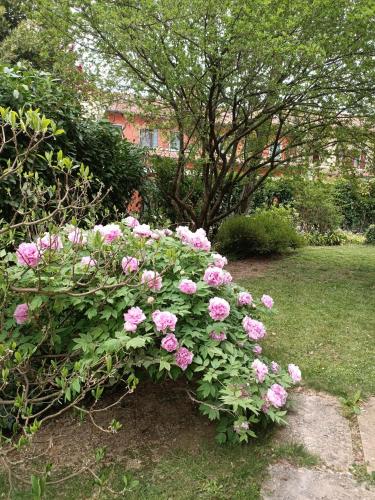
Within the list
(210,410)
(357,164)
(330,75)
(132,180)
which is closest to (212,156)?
(132,180)

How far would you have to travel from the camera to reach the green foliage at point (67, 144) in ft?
12.2

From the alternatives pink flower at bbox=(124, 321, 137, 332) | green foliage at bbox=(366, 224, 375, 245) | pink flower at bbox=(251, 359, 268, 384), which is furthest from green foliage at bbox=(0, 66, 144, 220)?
green foliage at bbox=(366, 224, 375, 245)

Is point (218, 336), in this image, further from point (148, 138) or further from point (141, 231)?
point (148, 138)

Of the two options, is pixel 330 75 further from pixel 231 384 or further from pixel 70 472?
pixel 70 472

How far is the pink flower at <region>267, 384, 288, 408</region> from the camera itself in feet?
7.75

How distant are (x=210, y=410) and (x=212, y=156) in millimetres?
5213

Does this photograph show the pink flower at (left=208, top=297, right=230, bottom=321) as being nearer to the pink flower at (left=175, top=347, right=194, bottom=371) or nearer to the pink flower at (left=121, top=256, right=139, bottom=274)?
the pink flower at (left=175, top=347, right=194, bottom=371)

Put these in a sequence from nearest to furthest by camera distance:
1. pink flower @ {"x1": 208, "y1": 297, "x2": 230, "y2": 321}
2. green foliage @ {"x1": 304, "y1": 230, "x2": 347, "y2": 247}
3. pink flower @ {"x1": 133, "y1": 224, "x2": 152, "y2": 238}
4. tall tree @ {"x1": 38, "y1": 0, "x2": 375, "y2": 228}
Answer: pink flower @ {"x1": 208, "y1": 297, "x2": 230, "y2": 321} < pink flower @ {"x1": 133, "y1": 224, "x2": 152, "y2": 238} < tall tree @ {"x1": 38, "y1": 0, "x2": 375, "y2": 228} < green foliage @ {"x1": 304, "y1": 230, "x2": 347, "y2": 247}

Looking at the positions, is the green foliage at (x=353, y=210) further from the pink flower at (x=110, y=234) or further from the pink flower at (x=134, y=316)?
the pink flower at (x=134, y=316)

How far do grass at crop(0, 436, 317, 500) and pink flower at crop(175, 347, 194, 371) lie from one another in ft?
1.56

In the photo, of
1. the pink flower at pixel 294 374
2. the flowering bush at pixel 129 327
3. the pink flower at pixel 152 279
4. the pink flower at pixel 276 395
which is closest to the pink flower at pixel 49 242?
the flowering bush at pixel 129 327

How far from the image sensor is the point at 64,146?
4.36 m

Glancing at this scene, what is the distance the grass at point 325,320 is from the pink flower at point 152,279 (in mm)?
1435

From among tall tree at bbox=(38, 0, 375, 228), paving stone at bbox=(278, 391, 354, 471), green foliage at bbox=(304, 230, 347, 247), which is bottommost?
green foliage at bbox=(304, 230, 347, 247)
